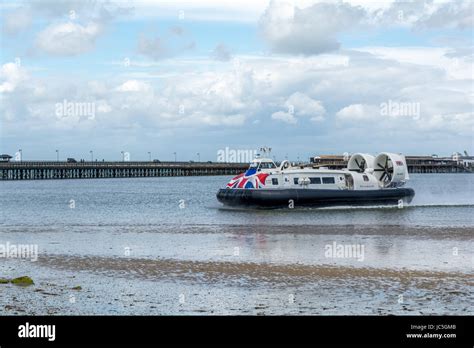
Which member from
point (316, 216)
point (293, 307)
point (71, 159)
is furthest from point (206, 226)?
point (71, 159)

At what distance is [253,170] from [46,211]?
12.6 m

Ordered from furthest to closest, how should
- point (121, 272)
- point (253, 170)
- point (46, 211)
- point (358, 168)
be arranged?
point (358, 168) < point (46, 211) < point (253, 170) < point (121, 272)

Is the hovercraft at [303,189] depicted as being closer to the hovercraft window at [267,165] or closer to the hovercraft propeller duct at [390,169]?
the hovercraft window at [267,165]

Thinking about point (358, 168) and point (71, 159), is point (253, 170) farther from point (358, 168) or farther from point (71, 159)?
point (71, 159)

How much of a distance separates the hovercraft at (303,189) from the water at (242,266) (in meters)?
3.94

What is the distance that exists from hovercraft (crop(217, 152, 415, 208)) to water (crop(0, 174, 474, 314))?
155 inches

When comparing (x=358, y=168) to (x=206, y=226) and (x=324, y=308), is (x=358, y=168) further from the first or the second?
(x=324, y=308)

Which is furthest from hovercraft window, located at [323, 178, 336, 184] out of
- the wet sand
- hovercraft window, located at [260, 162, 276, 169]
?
the wet sand

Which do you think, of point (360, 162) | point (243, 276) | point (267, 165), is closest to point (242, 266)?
point (243, 276)

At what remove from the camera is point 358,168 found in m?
46.6

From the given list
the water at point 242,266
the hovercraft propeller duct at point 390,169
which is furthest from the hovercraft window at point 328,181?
the water at point 242,266

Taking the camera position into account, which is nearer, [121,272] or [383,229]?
[121,272]
